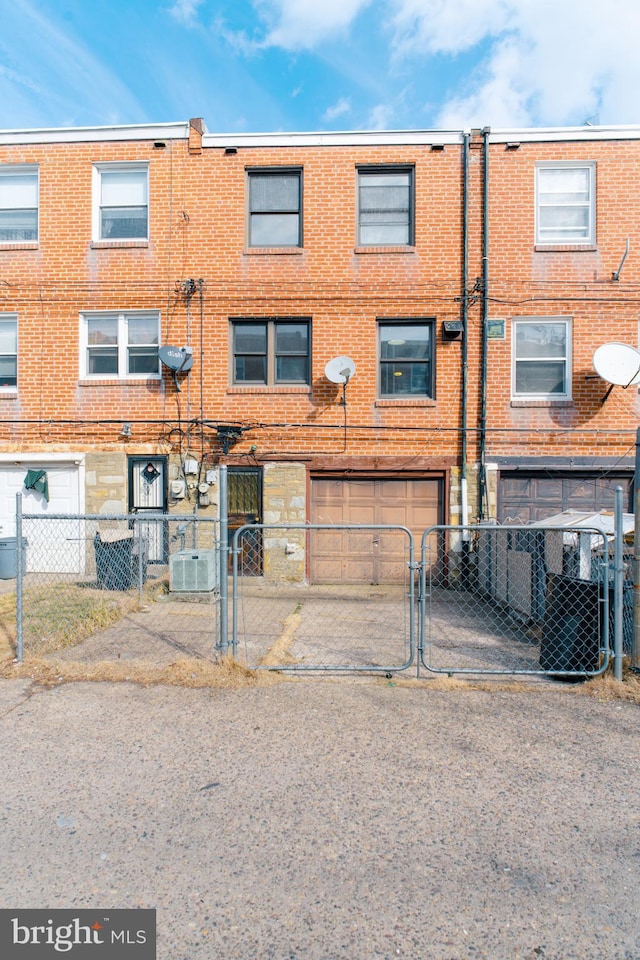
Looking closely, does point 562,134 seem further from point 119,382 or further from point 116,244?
point 119,382

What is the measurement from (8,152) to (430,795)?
13996mm

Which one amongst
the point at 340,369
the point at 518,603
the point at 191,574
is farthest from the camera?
the point at 340,369

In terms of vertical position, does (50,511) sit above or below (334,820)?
above

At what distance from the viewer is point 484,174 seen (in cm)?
1145

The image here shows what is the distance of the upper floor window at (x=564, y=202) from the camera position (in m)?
11.5

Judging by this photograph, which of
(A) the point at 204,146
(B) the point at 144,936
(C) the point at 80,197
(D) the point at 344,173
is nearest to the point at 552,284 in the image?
(D) the point at 344,173

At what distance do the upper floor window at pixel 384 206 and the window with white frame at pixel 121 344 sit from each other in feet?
15.2

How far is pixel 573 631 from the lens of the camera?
577 cm

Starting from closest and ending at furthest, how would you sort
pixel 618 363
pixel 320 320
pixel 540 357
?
pixel 618 363
pixel 540 357
pixel 320 320

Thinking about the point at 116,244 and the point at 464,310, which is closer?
the point at 464,310

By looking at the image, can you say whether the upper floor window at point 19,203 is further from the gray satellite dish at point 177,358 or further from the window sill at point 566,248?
the window sill at point 566,248

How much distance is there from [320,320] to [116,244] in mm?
4408

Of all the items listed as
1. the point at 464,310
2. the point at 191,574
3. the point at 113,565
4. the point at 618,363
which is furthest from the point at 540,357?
the point at 113,565

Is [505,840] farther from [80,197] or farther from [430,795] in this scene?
[80,197]
